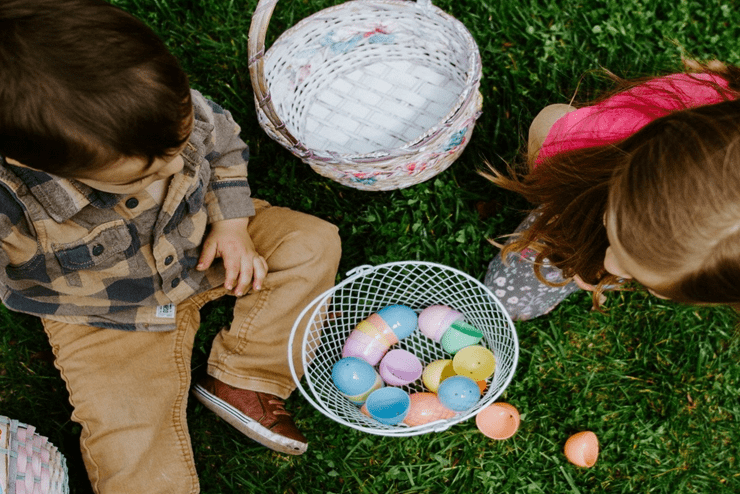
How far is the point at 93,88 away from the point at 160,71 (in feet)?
0.36

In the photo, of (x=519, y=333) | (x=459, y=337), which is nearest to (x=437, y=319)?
(x=459, y=337)

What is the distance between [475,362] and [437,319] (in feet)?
0.51

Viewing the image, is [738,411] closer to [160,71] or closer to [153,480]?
[153,480]

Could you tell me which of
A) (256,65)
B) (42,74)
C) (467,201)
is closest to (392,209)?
(467,201)

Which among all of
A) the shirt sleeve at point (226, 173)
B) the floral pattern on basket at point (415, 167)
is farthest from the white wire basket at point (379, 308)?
the shirt sleeve at point (226, 173)

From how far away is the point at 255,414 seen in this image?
1636mm

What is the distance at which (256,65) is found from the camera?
1351 millimetres

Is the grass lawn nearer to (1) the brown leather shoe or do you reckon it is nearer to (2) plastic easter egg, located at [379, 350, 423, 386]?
(1) the brown leather shoe

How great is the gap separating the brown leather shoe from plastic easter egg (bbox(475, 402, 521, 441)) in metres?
0.49

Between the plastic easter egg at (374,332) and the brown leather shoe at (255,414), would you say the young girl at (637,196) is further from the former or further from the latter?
the brown leather shoe at (255,414)

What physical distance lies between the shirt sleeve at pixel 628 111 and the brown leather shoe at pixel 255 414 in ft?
3.19

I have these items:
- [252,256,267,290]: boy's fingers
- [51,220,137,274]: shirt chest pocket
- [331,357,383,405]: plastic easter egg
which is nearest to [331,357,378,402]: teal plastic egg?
[331,357,383,405]: plastic easter egg

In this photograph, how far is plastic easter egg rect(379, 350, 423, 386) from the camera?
152 centimetres

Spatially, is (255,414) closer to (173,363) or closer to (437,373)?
(173,363)
